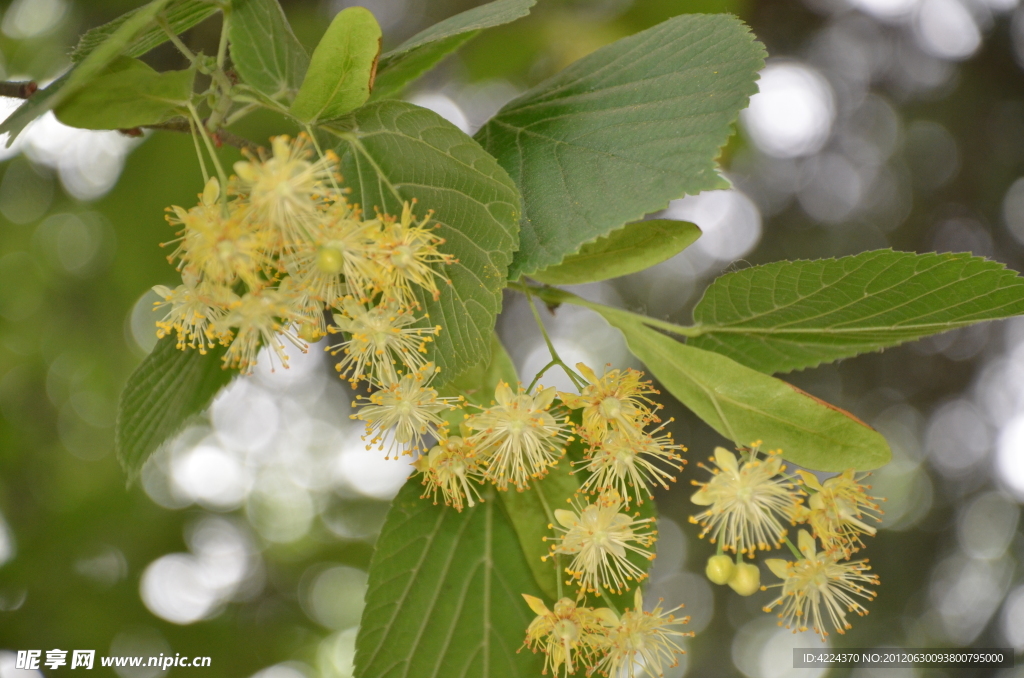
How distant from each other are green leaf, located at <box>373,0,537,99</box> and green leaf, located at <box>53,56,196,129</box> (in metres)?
0.24

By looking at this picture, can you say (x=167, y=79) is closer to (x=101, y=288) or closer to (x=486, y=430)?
(x=486, y=430)

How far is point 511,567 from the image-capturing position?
0.95 m

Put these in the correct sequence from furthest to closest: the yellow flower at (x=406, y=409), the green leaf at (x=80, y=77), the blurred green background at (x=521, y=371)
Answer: the blurred green background at (x=521, y=371)
the yellow flower at (x=406, y=409)
the green leaf at (x=80, y=77)

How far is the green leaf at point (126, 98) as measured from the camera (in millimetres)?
608

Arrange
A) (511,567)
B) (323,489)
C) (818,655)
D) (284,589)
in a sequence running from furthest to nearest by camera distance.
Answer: (323,489) < (284,589) < (818,655) < (511,567)

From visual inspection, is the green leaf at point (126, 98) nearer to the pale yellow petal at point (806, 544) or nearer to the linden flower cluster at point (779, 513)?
the linden flower cluster at point (779, 513)

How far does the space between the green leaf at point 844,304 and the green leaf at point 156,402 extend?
2.29 ft

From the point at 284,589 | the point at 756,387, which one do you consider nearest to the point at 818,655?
the point at 284,589

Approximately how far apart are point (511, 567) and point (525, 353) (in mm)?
2400

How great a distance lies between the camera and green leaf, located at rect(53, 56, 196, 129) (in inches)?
24.0

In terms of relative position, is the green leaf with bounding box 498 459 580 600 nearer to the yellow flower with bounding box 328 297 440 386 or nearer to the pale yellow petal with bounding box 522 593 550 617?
the pale yellow petal with bounding box 522 593 550 617

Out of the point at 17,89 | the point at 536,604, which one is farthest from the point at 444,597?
the point at 17,89

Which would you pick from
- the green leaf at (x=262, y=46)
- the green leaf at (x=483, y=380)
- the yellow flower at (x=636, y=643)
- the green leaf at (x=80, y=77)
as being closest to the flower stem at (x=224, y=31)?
the green leaf at (x=262, y=46)

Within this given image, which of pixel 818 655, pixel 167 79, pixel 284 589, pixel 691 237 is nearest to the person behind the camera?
pixel 167 79
